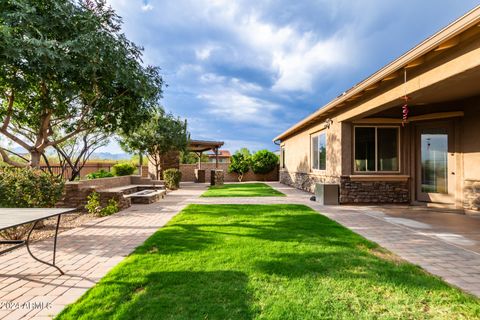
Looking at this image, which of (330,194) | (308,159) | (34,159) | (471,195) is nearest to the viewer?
(34,159)

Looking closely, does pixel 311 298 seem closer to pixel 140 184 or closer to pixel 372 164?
pixel 372 164

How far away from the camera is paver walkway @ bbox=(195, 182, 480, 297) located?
3.39m

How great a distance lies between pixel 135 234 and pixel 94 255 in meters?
1.26

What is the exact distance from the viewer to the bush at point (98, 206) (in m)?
7.26

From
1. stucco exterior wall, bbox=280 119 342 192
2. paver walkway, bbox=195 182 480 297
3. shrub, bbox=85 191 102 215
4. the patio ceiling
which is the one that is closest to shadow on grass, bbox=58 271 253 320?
paver walkway, bbox=195 182 480 297

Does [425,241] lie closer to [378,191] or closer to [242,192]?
[378,191]

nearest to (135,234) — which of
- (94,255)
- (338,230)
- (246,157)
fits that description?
(94,255)

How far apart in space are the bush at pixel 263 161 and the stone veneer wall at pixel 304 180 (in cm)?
337

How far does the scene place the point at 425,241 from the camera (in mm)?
4719

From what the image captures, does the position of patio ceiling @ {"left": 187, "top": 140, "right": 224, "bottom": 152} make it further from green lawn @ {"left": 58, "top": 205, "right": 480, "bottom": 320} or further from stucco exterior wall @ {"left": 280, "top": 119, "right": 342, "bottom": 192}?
green lawn @ {"left": 58, "top": 205, "right": 480, "bottom": 320}

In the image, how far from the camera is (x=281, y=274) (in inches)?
129

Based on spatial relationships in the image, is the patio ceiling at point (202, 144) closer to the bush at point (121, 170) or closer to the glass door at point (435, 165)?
the bush at point (121, 170)

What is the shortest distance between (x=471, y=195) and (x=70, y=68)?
33.5ft

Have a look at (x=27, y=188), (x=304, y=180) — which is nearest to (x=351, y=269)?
(x=27, y=188)
